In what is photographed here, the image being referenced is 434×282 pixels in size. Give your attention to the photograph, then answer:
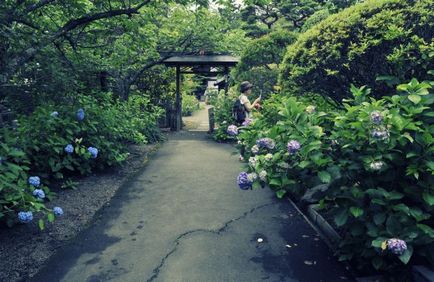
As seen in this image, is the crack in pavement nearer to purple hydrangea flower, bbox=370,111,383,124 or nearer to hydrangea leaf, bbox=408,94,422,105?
purple hydrangea flower, bbox=370,111,383,124

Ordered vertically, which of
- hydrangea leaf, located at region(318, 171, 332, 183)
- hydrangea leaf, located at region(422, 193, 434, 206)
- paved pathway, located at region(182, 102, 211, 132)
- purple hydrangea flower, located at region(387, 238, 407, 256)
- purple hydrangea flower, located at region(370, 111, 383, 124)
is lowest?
paved pathway, located at region(182, 102, 211, 132)

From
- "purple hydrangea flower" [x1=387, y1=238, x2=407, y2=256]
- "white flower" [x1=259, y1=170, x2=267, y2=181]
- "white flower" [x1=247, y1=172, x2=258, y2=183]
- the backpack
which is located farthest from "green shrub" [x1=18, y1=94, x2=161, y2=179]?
"purple hydrangea flower" [x1=387, y1=238, x2=407, y2=256]

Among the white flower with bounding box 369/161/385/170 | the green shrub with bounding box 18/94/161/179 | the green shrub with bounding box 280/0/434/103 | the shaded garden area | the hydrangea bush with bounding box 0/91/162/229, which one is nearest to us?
the white flower with bounding box 369/161/385/170

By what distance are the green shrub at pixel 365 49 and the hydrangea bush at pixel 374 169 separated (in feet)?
4.84

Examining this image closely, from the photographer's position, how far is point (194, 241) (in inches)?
154

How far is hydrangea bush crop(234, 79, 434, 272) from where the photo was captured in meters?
2.52

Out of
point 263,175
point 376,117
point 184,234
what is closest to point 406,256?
point 376,117

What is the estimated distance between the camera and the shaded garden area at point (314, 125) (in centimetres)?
263

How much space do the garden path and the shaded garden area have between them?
417 millimetres

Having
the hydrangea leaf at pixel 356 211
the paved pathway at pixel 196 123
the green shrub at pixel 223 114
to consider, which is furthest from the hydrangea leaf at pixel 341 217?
the paved pathway at pixel 196 123

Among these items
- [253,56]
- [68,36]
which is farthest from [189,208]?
[253,56]

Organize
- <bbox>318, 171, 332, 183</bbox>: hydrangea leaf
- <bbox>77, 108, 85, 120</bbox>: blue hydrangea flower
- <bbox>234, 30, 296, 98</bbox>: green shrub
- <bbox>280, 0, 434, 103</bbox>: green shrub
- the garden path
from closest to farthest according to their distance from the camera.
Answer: <bbox>318, 171, 332, 183</bbox>: hydrangea leaf, the garden path, <bbox>280, 0, 434, 103</bbox>: green shrub, <bbox>77, 108, 85, 120</bbox>: blue hydrangea flower, <bbox>234, 30, 296, 98</bbox>: green shrub

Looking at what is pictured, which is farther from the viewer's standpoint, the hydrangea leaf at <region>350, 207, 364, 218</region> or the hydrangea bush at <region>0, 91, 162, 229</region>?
the hydrangea bush at <region>0, 91, 162, 229</region>

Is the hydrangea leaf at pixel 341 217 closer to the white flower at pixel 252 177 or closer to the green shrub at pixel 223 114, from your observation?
the white flower at pixel 252 177
